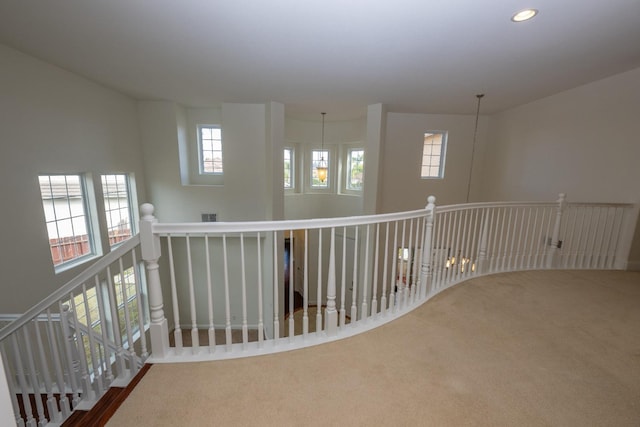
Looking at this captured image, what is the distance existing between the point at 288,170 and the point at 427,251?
5223 millimetres

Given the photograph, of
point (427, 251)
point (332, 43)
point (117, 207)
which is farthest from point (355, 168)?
point (117, 207)

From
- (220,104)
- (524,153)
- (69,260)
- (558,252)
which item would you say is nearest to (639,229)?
(558,252)

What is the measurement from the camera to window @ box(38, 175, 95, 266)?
3.38 meters

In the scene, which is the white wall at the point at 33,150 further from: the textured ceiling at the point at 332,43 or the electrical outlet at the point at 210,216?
the electrical outlet at the point at 210,216

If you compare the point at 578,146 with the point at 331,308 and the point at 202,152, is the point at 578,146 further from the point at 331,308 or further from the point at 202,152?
the point at 202,152

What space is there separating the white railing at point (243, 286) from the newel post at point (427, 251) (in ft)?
0.03

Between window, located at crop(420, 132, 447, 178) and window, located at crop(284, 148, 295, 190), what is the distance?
3.31m

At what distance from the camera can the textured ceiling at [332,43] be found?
6.88ft

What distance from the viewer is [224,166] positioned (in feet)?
17.1

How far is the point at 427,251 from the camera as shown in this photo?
2387 mm

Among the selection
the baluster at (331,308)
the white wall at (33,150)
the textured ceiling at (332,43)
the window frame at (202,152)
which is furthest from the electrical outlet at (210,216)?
the baluster at (331,308)

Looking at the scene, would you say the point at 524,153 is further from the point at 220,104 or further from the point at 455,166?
the point at 220,104

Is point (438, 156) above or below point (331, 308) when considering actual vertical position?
above

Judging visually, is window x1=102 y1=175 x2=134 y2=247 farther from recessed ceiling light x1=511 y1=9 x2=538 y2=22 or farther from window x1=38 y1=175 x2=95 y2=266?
Answer: recessed ceiling light x1=511 y1=9 x2=538 y2=22
